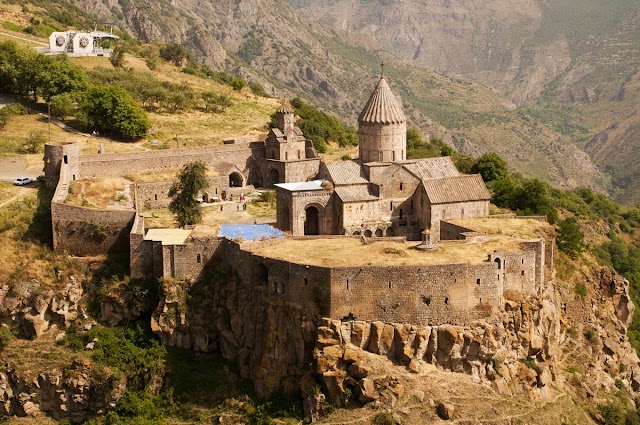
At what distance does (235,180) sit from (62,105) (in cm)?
1353

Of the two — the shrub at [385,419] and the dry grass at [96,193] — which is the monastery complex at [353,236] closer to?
the dry grass at [96,193]

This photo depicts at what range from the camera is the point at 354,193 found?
47250mm

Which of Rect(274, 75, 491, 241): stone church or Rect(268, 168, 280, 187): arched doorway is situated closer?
Rect(274, 75, 491, 241): stone church

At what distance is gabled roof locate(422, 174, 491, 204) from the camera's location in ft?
151

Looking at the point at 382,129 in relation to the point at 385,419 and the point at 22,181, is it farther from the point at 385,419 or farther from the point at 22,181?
the point at 22,181

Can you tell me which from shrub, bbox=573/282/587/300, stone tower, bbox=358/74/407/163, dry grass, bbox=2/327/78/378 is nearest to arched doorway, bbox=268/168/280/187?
stone tower, bbox=358/74/407/163

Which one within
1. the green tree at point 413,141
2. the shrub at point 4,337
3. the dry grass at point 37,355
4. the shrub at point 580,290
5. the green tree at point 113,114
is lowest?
the dry grass at point 37,355

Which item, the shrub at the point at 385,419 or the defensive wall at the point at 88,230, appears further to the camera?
the defensive wall at the point at 88,230

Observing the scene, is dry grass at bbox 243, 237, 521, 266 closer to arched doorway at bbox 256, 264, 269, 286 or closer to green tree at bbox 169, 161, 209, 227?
arched doorway at bbox 256, 264, 269, 286

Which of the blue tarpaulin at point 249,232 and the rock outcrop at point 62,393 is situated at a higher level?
the blue tarpaulin at point 249,232

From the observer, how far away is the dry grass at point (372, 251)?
36.7m

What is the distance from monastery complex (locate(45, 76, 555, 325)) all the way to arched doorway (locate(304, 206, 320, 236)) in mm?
52

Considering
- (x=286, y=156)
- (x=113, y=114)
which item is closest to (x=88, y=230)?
(x=286, y=156)

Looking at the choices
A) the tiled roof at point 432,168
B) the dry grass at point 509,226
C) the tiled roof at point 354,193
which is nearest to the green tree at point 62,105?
the tiled roof at point 354,193
